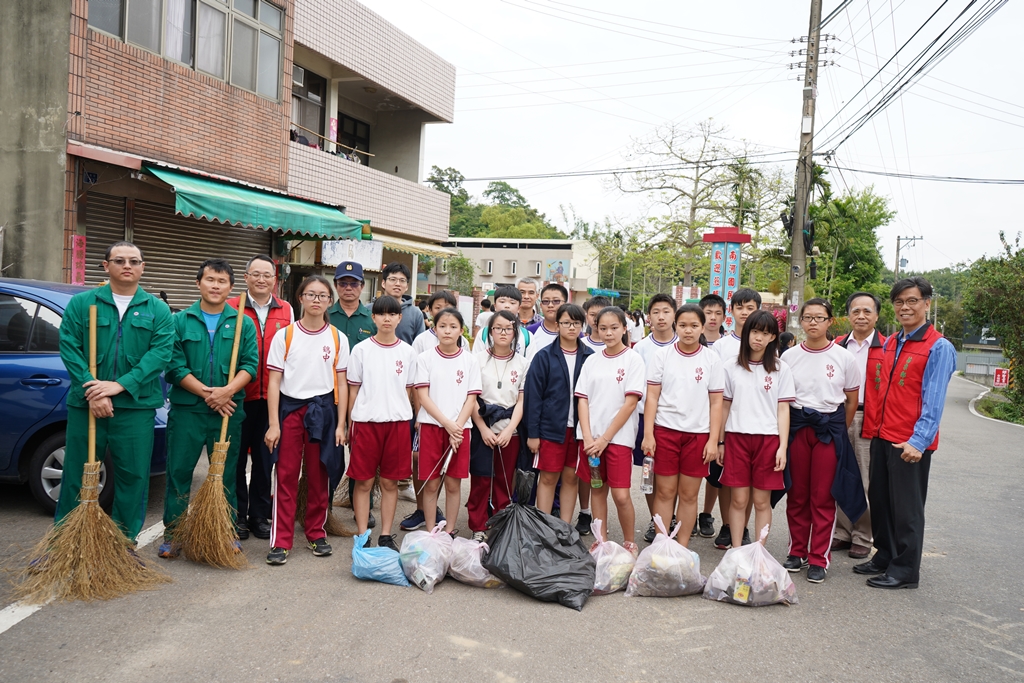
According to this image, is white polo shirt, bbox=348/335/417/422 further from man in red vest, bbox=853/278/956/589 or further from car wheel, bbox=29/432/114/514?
man in red vest, bbox=853/278/956/589

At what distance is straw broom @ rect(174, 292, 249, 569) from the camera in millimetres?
4469

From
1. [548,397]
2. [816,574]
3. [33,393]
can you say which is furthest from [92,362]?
[816,574]

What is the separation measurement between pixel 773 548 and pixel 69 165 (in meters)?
9.60

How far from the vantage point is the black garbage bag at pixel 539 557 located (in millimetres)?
4176

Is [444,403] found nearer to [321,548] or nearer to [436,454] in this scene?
[436,454]

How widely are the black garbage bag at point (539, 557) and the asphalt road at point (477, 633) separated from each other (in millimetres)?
113

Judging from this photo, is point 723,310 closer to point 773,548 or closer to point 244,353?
point 773,548

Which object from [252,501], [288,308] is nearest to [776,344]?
[288,308]

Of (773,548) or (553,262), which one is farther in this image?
(553,262)

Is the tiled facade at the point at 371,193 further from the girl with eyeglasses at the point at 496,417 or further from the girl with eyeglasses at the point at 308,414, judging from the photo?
the girl with eyeglasses at the point at 496,417

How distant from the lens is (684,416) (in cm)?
478

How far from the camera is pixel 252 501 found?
17.1ft

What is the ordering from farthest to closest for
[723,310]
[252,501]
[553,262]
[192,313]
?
[553,262] < [723,310] < [252,501] < [192,313]

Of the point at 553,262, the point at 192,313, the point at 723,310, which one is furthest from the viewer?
the point at 553,262
